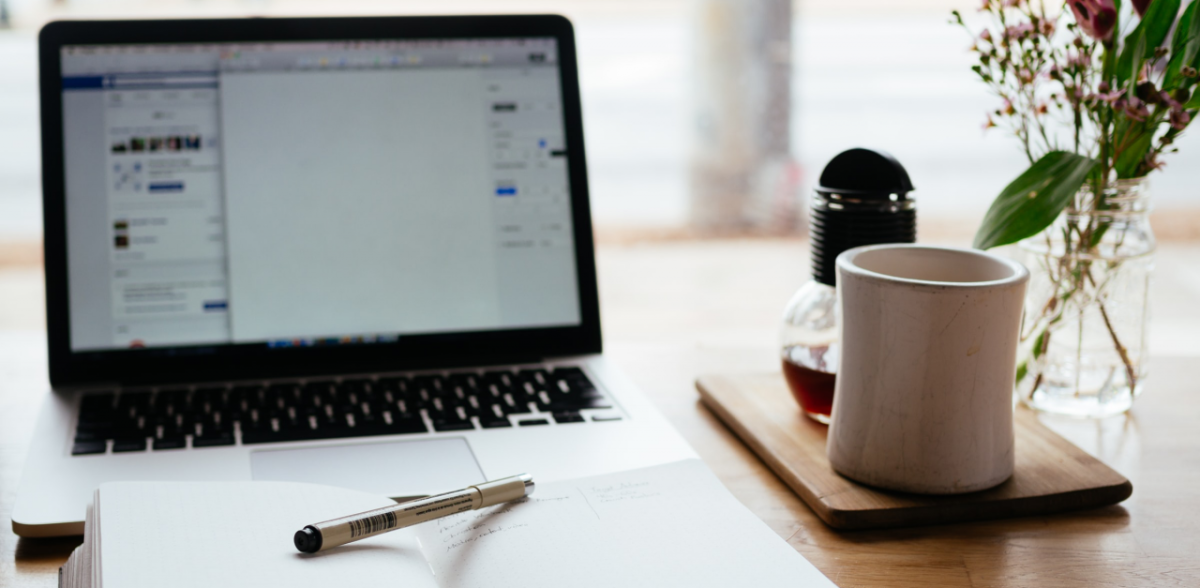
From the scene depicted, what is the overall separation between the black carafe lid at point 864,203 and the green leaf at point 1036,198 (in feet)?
0.20

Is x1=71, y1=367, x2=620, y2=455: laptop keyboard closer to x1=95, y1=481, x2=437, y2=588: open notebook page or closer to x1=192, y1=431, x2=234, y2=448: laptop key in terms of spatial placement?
x1=192, y1=431, x2=234, y2=448: laptop key

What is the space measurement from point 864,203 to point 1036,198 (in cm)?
→ 12

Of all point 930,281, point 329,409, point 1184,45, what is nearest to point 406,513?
point 329,409

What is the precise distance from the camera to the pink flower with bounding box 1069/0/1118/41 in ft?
2.12

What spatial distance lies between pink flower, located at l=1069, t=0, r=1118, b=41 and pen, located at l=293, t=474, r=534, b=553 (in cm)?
49

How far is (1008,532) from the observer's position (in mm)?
578

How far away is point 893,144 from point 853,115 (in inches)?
10.2

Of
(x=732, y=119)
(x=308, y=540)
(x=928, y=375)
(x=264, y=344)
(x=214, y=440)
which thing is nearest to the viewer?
(x=308, y=540)

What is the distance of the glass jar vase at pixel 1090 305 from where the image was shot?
0.71 m

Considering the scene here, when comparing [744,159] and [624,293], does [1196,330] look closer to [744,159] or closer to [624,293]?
[624,293]

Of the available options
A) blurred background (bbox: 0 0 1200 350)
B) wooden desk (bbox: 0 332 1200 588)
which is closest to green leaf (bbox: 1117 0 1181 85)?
wooden desk (bbox: 0 332 1200 588)

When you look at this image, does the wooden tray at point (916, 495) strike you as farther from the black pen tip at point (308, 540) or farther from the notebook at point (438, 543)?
the black pen tip at point (308, 540)

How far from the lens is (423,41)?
84 cm

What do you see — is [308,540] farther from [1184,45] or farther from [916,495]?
[1184,45]
